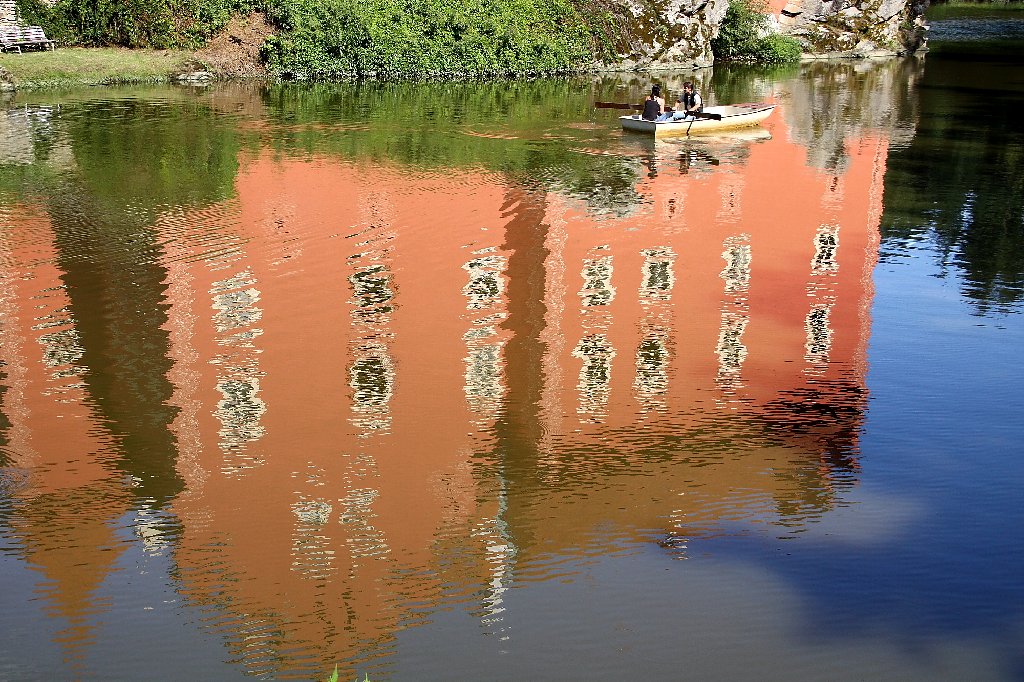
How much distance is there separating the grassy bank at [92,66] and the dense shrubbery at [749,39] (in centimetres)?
2785

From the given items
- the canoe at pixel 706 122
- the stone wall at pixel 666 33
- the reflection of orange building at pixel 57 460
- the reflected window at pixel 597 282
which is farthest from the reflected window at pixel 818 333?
the stone wall at pixel 666 33

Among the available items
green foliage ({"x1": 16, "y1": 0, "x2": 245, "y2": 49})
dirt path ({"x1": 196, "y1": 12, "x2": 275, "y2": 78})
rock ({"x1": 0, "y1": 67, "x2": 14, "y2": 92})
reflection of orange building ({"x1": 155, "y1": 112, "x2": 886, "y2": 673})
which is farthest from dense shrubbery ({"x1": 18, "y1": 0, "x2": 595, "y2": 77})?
reflection of orange building ({"x1": 155, "y1": 112, "x2": 886, "y2": 673})

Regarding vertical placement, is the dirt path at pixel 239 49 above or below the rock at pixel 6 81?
above

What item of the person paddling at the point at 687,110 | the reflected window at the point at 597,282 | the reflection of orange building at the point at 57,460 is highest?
the person paddling at the point at 687,110

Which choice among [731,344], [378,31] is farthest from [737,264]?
[378,31]

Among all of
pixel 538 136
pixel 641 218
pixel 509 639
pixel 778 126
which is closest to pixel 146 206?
pixel 641 218

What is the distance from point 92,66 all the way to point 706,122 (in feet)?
76.4

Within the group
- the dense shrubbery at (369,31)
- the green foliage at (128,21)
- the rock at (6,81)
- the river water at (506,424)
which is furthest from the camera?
the dense shrubbery at (369,31)

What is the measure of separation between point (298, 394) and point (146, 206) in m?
10.9

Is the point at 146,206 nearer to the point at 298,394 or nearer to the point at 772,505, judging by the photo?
the point at 298,394

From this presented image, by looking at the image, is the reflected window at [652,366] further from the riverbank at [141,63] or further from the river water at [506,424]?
the riverbank at [141,63]

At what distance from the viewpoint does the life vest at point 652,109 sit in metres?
32.6

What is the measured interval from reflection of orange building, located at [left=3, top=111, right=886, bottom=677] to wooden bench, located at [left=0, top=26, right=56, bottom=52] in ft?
78.8

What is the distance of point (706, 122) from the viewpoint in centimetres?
3300
